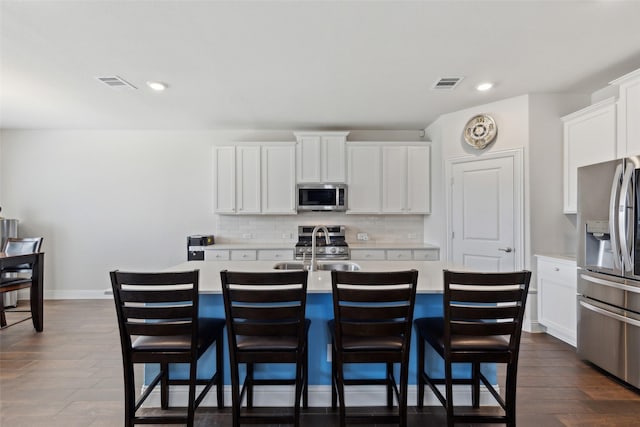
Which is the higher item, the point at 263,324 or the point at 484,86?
the point at 484,86

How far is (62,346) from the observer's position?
3.11 m

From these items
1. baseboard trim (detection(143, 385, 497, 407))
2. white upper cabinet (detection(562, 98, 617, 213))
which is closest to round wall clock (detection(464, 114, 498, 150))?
white upper cabinet (detection(562, 98, 617, 213))

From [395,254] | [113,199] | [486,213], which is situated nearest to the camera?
[486,213]

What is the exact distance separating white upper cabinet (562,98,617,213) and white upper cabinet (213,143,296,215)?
3396 millimetres

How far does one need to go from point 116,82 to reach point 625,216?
4661mm

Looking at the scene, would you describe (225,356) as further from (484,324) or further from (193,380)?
(484,324)

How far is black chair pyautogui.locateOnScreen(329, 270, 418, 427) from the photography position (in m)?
1.63

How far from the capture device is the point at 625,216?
2.30 metres

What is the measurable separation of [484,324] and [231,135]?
4453 mm

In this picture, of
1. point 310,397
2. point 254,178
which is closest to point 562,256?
point 310,397

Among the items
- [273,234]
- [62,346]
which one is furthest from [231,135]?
[62,346]

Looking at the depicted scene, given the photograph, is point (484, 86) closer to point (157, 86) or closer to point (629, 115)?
point (629, 115)

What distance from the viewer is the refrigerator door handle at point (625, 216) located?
2289mm

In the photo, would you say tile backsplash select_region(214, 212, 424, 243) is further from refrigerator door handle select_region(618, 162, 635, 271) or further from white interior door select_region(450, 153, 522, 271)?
refrigerator door handle select_region(618, 162, 635, 271)
